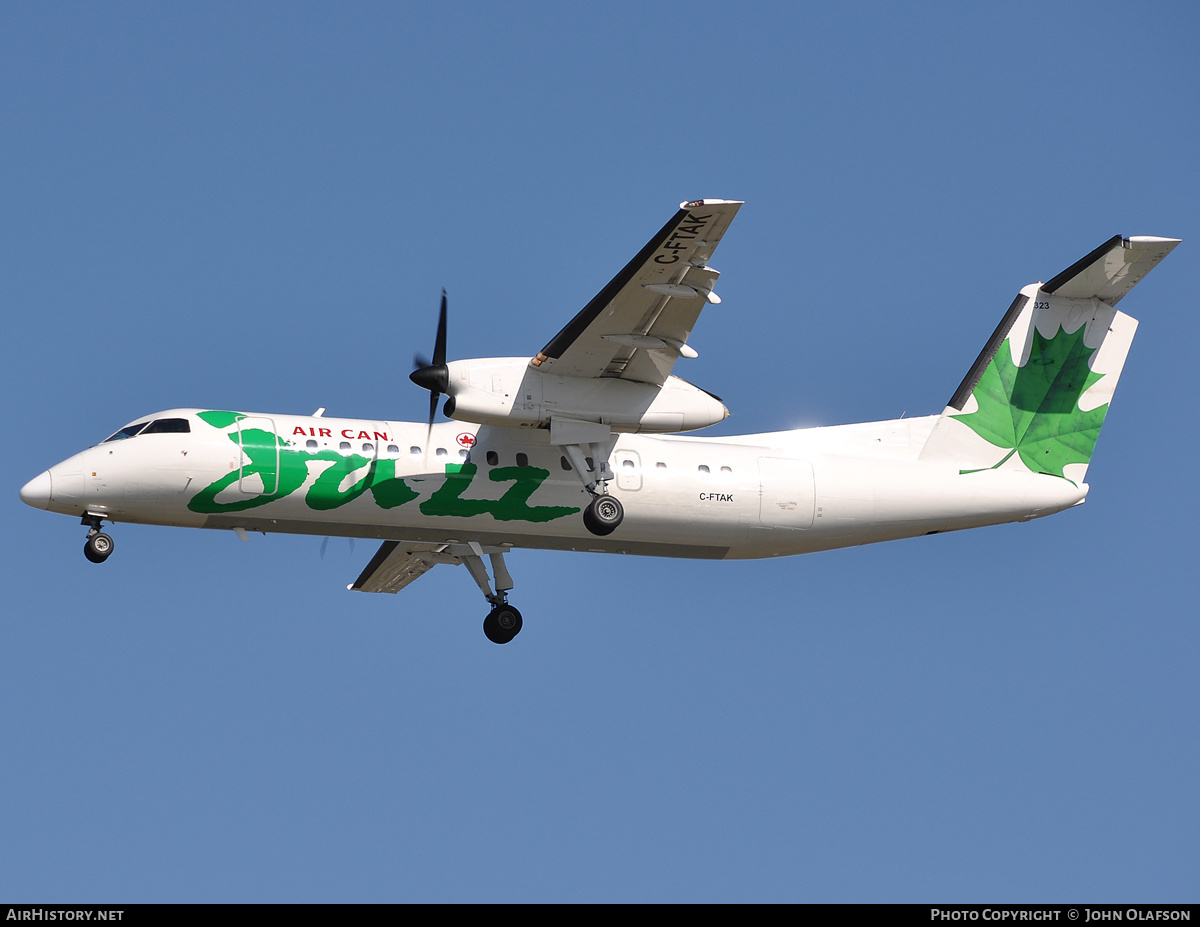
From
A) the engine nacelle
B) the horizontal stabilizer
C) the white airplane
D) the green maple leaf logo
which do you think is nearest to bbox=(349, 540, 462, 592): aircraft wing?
the white airplane

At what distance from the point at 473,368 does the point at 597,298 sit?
1535 mm

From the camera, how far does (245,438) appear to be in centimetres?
1490

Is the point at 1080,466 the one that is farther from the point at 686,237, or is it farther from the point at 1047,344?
the point at 686,237

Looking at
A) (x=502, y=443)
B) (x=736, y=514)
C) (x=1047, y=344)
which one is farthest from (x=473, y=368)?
(x=1047, y=344)

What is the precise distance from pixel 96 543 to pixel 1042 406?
11333mm

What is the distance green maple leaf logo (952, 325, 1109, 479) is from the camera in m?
17.5

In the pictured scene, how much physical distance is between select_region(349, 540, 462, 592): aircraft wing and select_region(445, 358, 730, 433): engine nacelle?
3.02 meters

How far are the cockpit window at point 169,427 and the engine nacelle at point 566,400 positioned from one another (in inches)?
109

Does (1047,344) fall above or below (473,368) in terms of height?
above

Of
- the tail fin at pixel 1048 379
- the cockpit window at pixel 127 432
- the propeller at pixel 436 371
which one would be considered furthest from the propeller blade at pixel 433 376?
the tail fin at pixel 1048 379

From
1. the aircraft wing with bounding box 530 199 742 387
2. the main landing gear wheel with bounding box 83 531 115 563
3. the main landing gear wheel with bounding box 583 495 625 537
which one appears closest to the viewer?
the aircraft wing with bounding box 530 199 742 387

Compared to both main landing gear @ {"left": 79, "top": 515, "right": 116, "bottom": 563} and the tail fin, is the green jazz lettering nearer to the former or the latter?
main landing gear @ {"left": 79, "top": 515, "right": 116, "bottom": 563}

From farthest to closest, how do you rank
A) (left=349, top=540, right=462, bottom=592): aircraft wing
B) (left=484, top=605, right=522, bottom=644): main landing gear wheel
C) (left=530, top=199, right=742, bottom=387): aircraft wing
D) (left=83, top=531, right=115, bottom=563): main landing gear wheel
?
(left=349, top=540, right=462, bottom=592): aircraft wing → (left=484, top=605, right=522, bottom=644): main landing gear wheel → (left=83, top=531, right=115, bottom=563): main landing gear wheel → (left=530, top=199, right=742, bottom=387): aircraft wing
